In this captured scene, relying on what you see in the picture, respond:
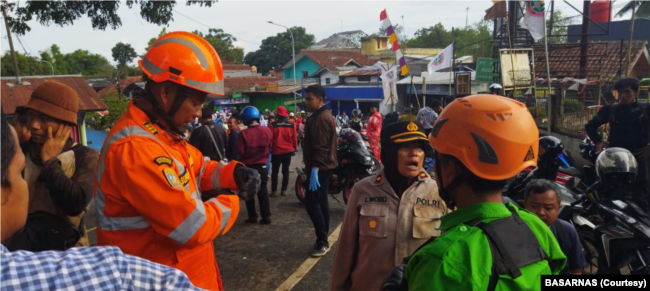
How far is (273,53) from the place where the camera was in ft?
221

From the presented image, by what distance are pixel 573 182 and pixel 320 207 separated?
2.76 metres

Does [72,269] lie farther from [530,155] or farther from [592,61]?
[592,61]

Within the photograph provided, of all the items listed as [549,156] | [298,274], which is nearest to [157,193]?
[298,274]

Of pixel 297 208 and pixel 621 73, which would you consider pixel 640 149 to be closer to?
pixel 297 208

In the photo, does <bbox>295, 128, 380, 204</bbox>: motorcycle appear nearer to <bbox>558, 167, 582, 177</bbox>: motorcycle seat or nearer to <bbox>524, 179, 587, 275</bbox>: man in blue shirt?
<bbox>558, 167, 582, 177</bbox>: motorcycle seat

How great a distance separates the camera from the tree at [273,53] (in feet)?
214

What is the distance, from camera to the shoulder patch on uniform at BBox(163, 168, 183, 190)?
182 centimetres

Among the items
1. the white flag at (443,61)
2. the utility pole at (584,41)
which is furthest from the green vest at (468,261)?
the utility pole at (584,41)

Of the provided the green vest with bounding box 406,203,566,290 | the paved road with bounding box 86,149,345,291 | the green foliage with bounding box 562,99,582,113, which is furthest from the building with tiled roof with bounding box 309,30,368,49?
the green vest with bounding box 406,203,566,290

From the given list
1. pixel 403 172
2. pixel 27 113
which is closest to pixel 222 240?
pixel 27 113

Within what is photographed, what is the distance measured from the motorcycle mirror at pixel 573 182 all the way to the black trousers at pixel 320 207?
8.59ft

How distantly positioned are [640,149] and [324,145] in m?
4.10

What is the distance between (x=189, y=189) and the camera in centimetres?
208

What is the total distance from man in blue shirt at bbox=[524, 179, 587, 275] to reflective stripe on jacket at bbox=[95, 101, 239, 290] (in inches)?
88.2
